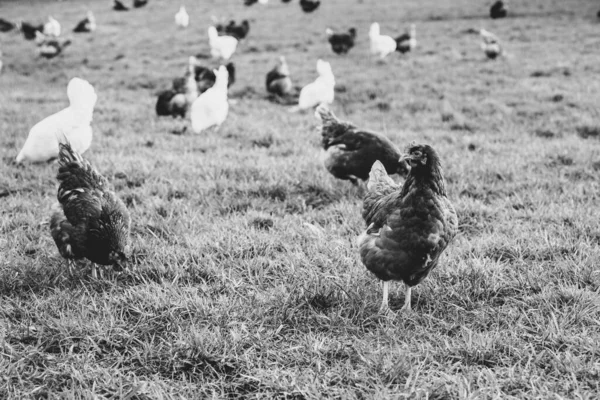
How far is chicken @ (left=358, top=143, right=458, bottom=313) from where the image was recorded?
10.9 feet

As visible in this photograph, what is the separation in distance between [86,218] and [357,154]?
9.63 feet

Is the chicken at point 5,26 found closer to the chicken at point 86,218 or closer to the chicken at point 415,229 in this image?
the chicken at point 86,218

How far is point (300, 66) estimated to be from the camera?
13508 mm

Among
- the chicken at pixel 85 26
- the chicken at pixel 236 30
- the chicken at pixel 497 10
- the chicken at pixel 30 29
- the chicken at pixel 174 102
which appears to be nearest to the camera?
the chicken at pixel 174 102

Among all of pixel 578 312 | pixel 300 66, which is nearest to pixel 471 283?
pixel 578 312

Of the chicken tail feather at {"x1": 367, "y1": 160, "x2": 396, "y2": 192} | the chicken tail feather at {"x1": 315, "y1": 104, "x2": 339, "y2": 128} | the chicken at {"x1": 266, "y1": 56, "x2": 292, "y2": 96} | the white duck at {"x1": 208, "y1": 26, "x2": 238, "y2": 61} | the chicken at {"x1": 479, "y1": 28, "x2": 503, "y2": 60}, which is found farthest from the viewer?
the white duck at {"x1": 208, "y1": 26, "x2": 238, "y2": 61}

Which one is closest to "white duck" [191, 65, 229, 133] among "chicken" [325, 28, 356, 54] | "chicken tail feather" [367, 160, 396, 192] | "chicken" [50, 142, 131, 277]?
"chicken" [50, 142, 131, 277]

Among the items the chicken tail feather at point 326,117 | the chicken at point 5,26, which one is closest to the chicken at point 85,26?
the chicken at point 5,26

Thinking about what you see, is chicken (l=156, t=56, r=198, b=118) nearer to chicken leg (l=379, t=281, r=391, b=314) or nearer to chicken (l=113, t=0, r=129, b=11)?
chicken leg (l=379, t=281, r=391, b=314)

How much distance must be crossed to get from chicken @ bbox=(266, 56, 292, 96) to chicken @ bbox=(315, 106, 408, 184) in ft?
16.6

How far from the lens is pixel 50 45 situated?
15188 mm

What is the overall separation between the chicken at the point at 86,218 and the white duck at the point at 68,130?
187cm

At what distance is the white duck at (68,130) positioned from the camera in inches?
235

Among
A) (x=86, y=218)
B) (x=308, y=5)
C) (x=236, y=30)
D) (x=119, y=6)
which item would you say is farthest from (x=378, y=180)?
(x=119, y=6)
